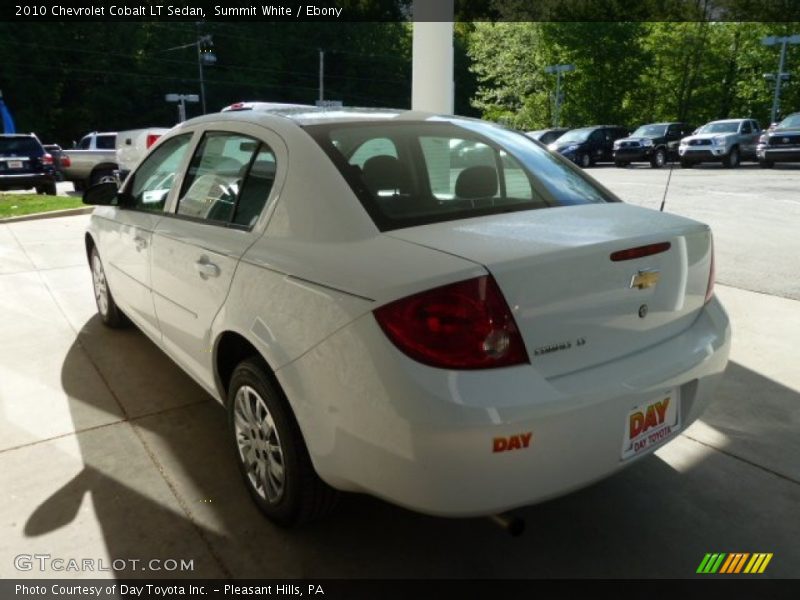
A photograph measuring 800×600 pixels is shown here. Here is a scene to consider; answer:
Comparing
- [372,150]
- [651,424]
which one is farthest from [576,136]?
[651,424]

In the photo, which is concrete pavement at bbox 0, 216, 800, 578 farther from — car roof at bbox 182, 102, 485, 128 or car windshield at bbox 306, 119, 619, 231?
car roof at bbox 182, 102, 485, 128

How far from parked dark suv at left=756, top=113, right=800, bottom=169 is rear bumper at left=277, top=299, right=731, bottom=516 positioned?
73.9 ft

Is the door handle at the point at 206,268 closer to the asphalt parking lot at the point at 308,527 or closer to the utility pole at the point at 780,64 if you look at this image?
the asphalt parking lot at the point at 308,527

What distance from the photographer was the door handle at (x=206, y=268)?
2.70 m

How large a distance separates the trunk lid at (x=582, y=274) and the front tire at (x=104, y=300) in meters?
3.41

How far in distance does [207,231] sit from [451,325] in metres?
1.44

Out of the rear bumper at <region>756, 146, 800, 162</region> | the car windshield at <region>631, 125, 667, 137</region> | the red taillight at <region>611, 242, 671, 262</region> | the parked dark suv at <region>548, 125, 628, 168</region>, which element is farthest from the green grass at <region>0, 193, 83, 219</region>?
the car windshield at <region>631, 125, 667, 137</region>

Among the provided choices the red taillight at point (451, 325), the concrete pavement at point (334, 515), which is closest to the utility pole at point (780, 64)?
the concrete pavement at point (334, 515)

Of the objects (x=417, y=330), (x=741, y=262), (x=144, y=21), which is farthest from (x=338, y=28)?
(x=417, y=330)

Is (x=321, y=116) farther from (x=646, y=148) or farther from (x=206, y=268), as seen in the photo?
(x=646, y=148)

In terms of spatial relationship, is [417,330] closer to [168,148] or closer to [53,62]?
[168,148]

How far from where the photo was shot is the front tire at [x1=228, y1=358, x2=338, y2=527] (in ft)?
7.63

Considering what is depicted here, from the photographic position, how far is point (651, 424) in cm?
221

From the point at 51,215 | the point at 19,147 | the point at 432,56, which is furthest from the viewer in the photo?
the point at 19,147
